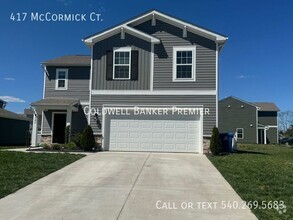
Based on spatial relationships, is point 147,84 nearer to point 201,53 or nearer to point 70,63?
point 201,53

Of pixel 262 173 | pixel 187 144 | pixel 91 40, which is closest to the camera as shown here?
pixel 262 173

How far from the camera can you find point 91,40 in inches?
688

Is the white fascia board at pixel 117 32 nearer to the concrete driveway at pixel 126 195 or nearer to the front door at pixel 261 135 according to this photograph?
the concrete driveway at pixel 126 195

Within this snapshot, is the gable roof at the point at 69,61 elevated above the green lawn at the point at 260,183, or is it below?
above

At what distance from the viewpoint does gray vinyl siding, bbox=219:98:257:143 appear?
1644 inches

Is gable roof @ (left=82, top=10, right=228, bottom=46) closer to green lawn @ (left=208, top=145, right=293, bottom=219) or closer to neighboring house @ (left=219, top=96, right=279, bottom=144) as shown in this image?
green lawn @ (left=208, top=145, right=293, bottom=219)

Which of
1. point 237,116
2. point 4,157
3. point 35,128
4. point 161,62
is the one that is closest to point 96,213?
point 4,157

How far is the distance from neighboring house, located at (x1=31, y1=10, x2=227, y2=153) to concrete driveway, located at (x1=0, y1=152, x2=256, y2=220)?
5.20 meters

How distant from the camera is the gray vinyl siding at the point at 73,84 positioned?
68.6 feet

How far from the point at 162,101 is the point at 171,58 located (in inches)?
93.2

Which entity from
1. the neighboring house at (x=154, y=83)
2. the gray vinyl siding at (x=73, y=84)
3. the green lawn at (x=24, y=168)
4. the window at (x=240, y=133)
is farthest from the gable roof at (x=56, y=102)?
the window at (x=240, y=133)

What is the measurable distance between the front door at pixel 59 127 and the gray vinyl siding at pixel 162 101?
443cm

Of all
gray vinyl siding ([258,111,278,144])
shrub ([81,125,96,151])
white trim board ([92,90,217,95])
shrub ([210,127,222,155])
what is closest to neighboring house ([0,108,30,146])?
shrub ([81,125,96,151])

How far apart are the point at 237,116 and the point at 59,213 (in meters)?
38.6
